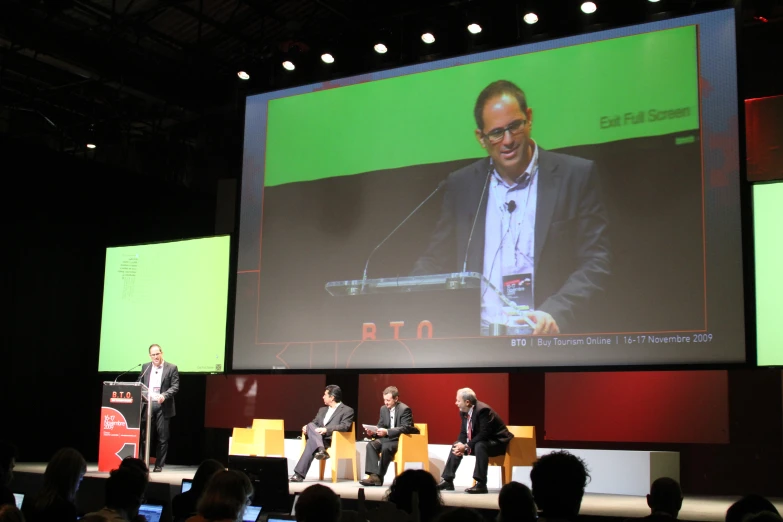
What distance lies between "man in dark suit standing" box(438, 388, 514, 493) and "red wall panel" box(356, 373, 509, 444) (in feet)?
5.84

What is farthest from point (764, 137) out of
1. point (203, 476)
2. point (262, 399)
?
point (262, 399)

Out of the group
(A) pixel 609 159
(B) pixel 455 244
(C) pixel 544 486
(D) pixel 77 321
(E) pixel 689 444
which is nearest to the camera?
(C) pixel 544 486

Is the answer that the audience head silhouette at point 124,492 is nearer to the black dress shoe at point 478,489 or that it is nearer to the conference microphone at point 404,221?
the black dress shoe at point 478,489

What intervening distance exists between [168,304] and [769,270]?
5.76m

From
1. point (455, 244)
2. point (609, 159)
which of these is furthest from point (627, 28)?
point (455, 244)

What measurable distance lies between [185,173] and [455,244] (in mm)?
6030

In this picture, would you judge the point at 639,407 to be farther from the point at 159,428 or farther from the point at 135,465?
the point at 135,465

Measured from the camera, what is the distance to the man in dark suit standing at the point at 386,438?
6.58 metres

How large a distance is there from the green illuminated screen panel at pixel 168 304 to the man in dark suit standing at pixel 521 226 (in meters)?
2.56

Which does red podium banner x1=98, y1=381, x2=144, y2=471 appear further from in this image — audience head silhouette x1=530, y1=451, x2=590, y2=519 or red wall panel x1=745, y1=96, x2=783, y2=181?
audience head silhouette x1=530, y1=451, x2=590, y2=519

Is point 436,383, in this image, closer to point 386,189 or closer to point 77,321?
point 386,189

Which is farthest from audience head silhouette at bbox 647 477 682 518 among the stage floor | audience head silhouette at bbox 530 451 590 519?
the stage floor

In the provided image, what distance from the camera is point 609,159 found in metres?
6.10

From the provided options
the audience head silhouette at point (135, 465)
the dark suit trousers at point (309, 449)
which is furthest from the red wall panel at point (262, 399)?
the audience head silhouette at point (135, 465)
